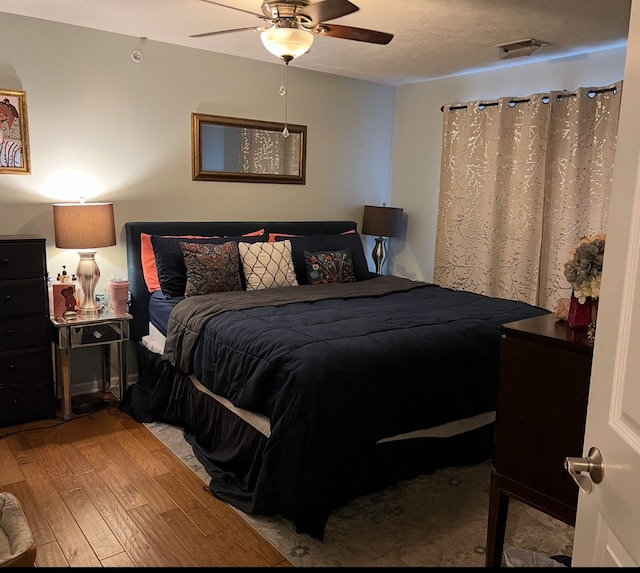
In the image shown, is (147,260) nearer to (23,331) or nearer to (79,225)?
(79,225)

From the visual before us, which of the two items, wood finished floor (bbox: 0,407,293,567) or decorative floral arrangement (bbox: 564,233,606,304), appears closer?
decorative floral arrangement (bbox: 564,233,606,304)

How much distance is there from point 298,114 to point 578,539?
163 inches

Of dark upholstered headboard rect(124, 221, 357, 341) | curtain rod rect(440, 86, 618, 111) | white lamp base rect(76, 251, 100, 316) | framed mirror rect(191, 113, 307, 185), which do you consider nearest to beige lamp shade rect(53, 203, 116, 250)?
white lamp base rect(76, 251, 100, 316)

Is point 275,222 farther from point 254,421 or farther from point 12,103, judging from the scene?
point 254,421

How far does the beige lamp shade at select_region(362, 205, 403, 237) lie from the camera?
201 inches

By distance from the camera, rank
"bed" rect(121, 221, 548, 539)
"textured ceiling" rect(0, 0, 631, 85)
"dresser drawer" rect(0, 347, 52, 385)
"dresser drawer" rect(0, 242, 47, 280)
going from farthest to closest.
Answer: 1. "dresser drawer" rect(0, 347, 52, 385)
2. "dresser drawer" rect(0, 242, 47, 280)
3. "textured ceiling" rect(0, 0, 631, 85)
4. "bed" rect(121, 221, 548, 539)

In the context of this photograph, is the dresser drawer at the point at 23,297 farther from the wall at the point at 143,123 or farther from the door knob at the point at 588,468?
the door knob at the point at 588,468

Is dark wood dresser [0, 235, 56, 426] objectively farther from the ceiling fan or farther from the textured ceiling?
the ceiling fan

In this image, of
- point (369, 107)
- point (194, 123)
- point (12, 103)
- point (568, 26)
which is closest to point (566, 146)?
point (568, 26)

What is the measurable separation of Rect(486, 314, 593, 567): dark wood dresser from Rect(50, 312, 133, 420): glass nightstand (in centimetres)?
251

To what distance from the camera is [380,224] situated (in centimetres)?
511

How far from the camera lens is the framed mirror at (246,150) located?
14.0 feet

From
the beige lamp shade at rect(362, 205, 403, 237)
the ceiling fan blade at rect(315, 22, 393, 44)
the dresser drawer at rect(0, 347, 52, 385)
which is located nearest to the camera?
the ceiling fan blade at rect(315, 22, 393, 44)

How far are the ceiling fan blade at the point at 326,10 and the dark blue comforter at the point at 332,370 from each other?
4.88 ft
